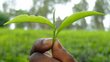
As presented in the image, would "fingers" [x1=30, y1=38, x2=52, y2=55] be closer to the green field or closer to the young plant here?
the young plant

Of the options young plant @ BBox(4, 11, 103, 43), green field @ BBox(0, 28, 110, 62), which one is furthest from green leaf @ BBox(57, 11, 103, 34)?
green field @ BBox(0, 28, 110, 62)

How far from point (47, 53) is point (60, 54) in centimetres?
3

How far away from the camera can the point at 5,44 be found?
4961 mm

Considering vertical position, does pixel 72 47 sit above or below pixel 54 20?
below

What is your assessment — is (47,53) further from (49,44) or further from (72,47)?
(72,47)

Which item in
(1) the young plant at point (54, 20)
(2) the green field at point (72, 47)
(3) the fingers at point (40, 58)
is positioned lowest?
(2) the green field at point (72, 47)

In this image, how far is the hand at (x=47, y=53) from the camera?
27.9 inches

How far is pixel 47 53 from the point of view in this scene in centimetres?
73

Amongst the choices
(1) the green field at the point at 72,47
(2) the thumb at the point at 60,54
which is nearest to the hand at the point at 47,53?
(2) the thumb at the point at 60,54

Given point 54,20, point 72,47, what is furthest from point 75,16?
point 72,47

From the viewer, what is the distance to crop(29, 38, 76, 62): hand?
71 centimetres

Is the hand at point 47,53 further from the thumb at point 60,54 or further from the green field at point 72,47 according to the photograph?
the green field at point 72,47

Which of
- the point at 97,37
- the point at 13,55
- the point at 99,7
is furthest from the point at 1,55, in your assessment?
the point at 97,37

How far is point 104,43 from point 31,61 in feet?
16.0
